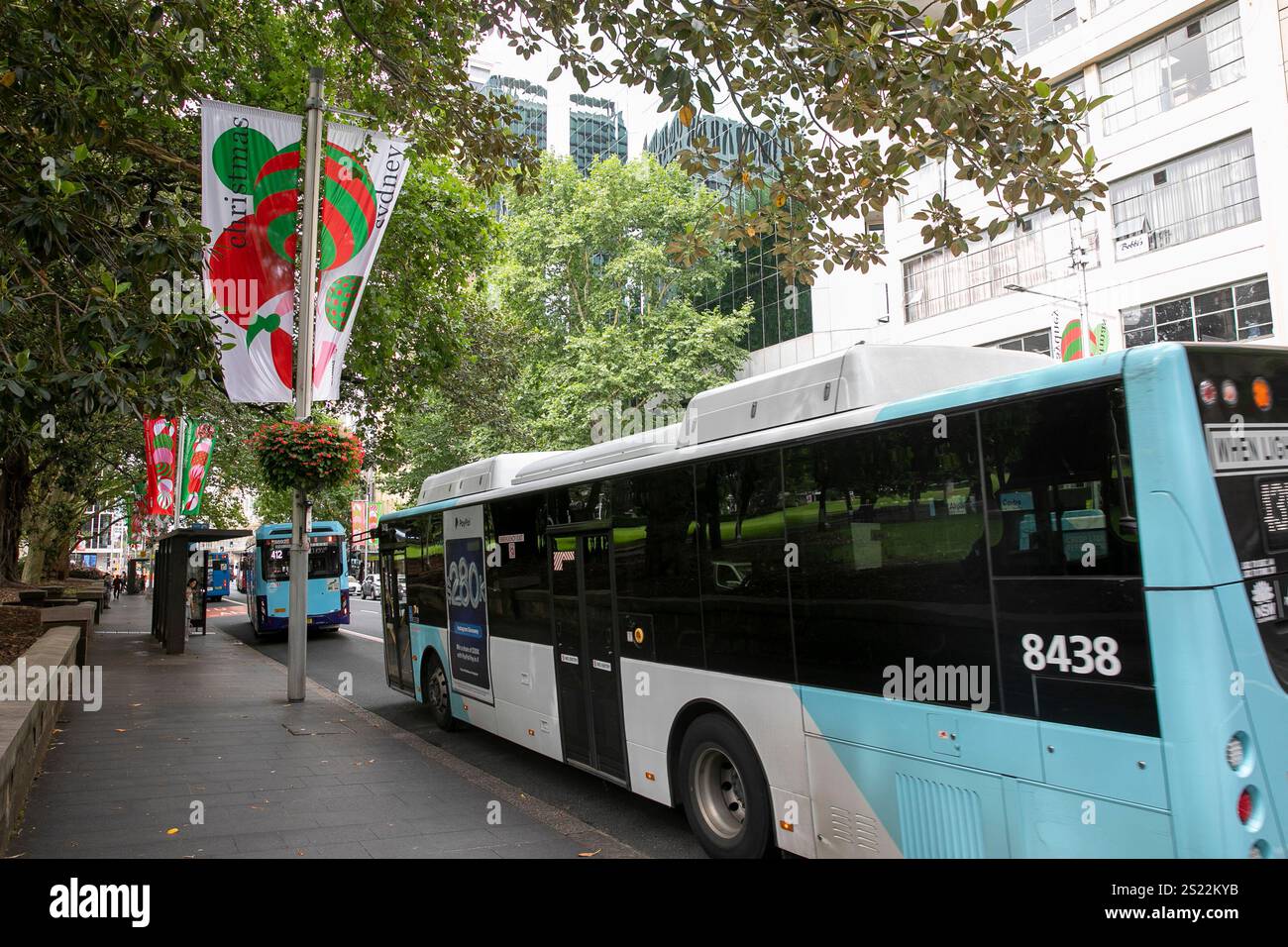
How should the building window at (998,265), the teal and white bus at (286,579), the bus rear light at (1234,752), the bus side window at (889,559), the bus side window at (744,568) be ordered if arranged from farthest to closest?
the teal and white bus at (286,579) → the building window at (998,265) → the bus side window at (744,568) → the bus side window at (889,559) → the bus rear light at (1234,752)

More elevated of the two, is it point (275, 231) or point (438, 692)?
point (275, 231)

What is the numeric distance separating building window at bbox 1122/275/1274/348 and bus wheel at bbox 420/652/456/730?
16.8m

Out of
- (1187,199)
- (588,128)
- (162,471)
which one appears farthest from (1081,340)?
(588,128)

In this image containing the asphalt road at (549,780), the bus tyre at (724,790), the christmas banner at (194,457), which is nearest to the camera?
the bus tyre at (724,790)

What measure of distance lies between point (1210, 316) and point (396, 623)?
19.4m

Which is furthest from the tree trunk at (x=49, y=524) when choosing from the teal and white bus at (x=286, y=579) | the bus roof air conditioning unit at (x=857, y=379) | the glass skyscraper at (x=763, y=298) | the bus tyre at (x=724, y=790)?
the bus roof air conditioning unit at (x=857, y=379)

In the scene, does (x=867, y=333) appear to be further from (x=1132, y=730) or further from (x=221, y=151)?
(x=1132, y=730)

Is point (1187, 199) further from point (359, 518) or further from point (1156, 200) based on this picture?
point (359, 518)

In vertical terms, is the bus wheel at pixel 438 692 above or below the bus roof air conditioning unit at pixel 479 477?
below

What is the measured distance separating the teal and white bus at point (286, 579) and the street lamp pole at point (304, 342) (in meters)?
12.7

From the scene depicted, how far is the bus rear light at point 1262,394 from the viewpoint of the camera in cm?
362

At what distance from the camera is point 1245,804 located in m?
3.16

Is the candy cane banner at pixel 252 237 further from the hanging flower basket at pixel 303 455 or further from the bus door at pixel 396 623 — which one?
the bus door at pixel 396 623
